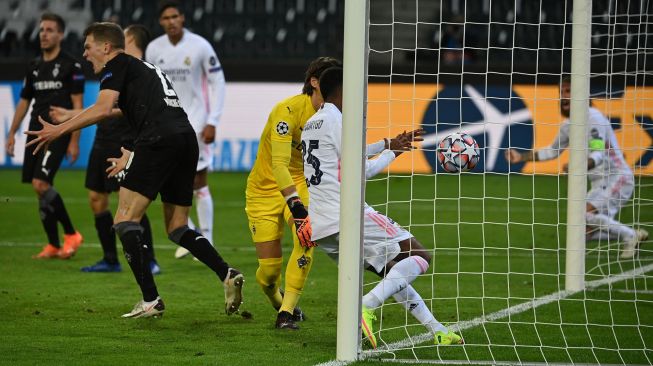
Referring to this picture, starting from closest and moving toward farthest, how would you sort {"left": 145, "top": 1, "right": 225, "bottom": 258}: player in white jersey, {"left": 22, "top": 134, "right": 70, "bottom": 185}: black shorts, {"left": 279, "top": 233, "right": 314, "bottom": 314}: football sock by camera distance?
1. {"left": 279, "top": 233, "right": 314, "bottom": 314}: football sock
2. {"left": 22, "top": 134, "right": 70, "bottom": 185}: black shorts
3. {"left": 145, "top": 1, "right": 225, "bottom": 258}: player in white jersey

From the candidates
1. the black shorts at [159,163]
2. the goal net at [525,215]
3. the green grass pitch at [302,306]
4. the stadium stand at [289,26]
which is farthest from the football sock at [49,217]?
the stadium stand at [289,26]

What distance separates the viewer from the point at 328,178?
21.3 feet

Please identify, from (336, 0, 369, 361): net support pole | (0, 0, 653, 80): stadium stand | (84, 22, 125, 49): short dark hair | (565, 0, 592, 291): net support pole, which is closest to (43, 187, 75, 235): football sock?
(84, 22, 125, 49): short dark hair

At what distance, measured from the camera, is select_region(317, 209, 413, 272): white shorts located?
6.22 metres

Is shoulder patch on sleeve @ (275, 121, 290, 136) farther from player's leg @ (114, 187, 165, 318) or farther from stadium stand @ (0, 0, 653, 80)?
stadium stand @ (0, 0, 653, 80)

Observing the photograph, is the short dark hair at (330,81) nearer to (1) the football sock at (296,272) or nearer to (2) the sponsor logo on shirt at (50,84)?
(1) the football sock at (296,272)

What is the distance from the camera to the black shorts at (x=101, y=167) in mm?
9219

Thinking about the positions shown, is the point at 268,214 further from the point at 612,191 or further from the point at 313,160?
the point at 612,191

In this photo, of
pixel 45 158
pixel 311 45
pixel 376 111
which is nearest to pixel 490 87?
pixel 376 111

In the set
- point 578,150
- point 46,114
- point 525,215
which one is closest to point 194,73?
point 46,114

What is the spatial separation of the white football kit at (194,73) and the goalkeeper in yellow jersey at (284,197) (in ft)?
11.4

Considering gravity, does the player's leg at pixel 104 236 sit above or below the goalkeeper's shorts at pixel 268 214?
below

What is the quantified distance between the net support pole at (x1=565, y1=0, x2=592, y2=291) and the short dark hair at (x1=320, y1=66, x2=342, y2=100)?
229 cm

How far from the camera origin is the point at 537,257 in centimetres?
1061
